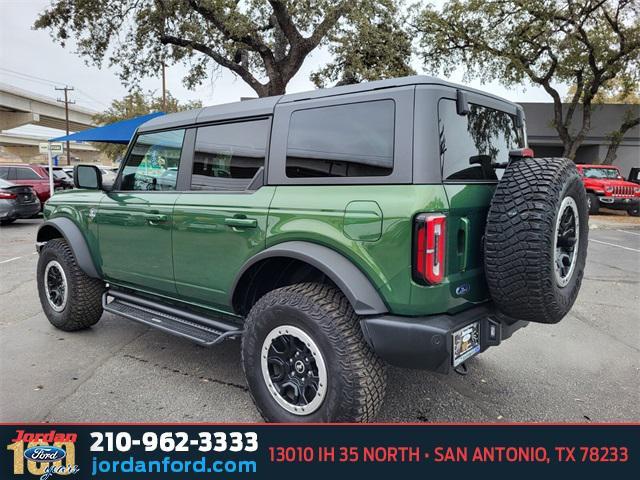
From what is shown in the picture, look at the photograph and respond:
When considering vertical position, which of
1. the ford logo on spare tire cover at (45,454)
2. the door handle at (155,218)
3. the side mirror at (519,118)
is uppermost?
the side mirror at (519,118)

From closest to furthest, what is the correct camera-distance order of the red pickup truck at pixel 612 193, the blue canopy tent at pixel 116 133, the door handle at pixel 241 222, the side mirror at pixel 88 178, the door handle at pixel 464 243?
the door handle at pixel 464 243
the door handle at pixel 241 222
the side mirror at pixel 88 178
the blue canopy tent at pixel 116 133
the red pickup truck at pixel 612 193

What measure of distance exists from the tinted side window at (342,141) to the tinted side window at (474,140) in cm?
30

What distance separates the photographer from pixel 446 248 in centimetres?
234

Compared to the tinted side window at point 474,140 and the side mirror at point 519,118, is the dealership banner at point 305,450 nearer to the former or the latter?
the tinted side window at point 474,140

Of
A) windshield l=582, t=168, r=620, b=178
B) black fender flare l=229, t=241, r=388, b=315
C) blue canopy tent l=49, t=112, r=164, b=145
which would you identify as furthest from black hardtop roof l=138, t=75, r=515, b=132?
windshield l=582, t=168, r=620, b=178

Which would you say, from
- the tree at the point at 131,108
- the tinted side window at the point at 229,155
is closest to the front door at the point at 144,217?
the tinted side window at the point at 229,155

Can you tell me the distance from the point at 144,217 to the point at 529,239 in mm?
2692

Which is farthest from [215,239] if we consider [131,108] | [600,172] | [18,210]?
[131,108]

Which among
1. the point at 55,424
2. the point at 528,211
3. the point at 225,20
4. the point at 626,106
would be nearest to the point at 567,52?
the point at 626,106

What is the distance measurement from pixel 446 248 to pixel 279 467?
1404mm

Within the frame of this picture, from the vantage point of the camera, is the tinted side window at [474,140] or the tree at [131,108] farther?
the tree at [131,108]

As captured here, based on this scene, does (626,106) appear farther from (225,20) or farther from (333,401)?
(333,401)

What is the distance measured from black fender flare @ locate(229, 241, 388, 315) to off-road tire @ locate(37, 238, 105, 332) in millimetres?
2463

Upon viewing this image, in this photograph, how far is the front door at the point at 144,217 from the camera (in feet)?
11.4
